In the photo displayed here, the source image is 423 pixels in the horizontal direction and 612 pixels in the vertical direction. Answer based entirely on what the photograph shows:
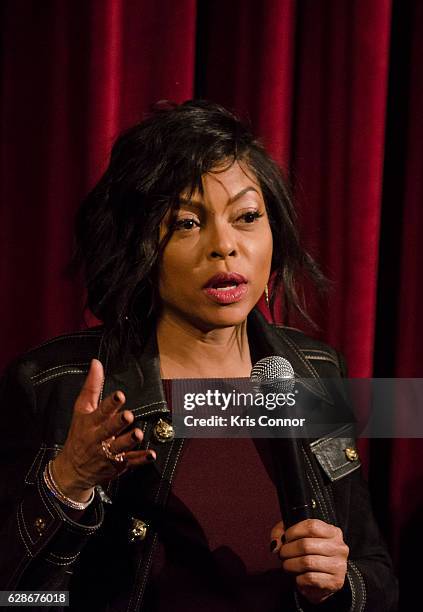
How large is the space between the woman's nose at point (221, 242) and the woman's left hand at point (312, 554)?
31cm

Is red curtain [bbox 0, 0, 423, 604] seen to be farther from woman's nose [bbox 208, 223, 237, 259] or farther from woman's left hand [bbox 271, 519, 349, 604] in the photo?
woman's left hand [bbox 271, 519, 349, 604]

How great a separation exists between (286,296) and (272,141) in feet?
0.94

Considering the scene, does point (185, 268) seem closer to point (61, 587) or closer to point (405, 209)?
point (61, 587)

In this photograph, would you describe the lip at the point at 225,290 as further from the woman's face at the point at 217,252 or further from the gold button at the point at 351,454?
the gold button at the point at 351,454

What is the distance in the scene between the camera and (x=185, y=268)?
1037 mm

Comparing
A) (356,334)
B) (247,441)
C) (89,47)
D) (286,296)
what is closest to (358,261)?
(356,334)

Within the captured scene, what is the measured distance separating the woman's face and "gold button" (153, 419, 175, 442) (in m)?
0.13

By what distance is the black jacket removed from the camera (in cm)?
93

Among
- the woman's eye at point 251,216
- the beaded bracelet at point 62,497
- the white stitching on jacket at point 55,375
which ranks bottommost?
the beaded bracelet at point 62,497

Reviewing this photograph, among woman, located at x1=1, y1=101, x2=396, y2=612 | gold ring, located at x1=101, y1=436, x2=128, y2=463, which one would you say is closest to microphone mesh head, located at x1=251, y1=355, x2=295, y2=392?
woman, located at x1=1, y1=101, x2=396, y2=612

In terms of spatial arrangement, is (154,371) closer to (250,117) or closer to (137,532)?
(137,532)

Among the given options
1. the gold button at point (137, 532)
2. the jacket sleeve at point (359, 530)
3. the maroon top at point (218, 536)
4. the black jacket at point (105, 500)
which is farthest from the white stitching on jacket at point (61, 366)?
the jacket sleeve at point (359, 530)

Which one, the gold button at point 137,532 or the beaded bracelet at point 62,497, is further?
the gold button at point 137,532

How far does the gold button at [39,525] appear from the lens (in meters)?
0.91
